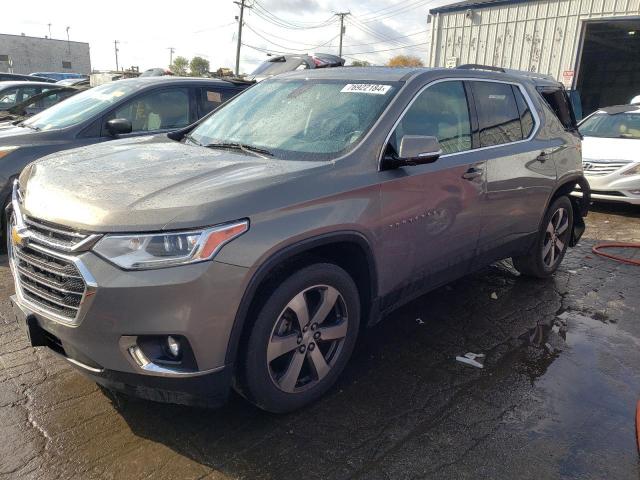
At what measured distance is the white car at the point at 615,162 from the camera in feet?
24.9

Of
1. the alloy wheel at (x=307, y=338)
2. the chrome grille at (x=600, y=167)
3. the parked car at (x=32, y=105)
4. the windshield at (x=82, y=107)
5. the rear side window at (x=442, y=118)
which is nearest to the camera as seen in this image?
the alloy wheel at (x=307, y=338)

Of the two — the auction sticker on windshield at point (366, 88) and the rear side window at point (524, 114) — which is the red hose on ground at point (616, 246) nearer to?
the rear side window at point (524, 114)

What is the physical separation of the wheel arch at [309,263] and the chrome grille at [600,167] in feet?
20.1

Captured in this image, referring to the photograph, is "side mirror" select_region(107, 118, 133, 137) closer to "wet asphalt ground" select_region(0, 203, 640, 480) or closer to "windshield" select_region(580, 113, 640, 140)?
"wet asphalt ground" select_region(0, 203, 640, 480)

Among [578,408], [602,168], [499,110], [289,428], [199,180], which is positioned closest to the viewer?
[199,180]

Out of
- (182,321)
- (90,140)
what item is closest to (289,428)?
(182,321)

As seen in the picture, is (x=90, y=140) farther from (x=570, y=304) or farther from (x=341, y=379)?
(x=570, y=304)

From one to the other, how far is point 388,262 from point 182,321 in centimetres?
130

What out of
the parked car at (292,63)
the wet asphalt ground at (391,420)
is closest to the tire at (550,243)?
the wet asphalt ground at (391,420)

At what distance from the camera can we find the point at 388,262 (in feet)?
9.81

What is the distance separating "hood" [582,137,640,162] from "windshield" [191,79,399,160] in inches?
238

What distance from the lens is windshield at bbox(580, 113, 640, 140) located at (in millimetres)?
8743

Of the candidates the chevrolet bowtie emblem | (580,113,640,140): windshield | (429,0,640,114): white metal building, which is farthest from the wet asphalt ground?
(429,0,640,114): white metal building

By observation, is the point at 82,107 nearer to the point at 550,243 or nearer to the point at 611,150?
the point at 550,243
